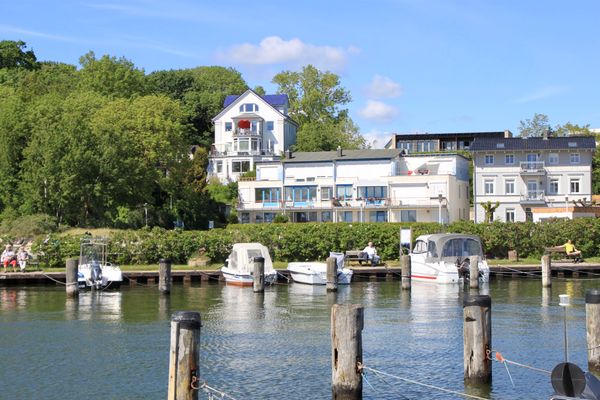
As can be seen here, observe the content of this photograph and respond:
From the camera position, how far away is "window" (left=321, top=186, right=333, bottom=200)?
90.4 metres

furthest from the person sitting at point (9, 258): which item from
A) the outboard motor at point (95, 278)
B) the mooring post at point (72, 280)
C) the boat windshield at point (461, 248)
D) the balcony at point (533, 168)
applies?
the balcony at point (533, 168)

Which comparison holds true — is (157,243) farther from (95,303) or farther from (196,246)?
(95,303)

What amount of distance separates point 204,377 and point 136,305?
17824 millimetres

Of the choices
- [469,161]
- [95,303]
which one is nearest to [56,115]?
[95,303]

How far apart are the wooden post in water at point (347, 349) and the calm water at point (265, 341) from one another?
101 inches

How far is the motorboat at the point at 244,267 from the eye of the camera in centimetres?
4928

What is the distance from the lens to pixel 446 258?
164ft

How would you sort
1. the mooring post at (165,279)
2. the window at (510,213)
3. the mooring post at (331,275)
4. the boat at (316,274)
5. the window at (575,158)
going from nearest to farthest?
1. the mooring post at (165,279)
2. the mooring post at (331,275)
3. the boat at (316,274)
4. the window at (575,158)
5. the window at (510,213)

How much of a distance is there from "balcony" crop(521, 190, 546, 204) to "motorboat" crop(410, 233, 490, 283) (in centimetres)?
3953

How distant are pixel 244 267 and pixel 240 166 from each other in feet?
191

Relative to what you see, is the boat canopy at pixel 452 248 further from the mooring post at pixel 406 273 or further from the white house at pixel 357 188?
the white house at pixel 357 188

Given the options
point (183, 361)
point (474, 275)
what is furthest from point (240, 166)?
point (183, 361)

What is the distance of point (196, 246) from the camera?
192ft

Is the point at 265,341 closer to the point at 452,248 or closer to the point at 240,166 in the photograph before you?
the point at 452,248
